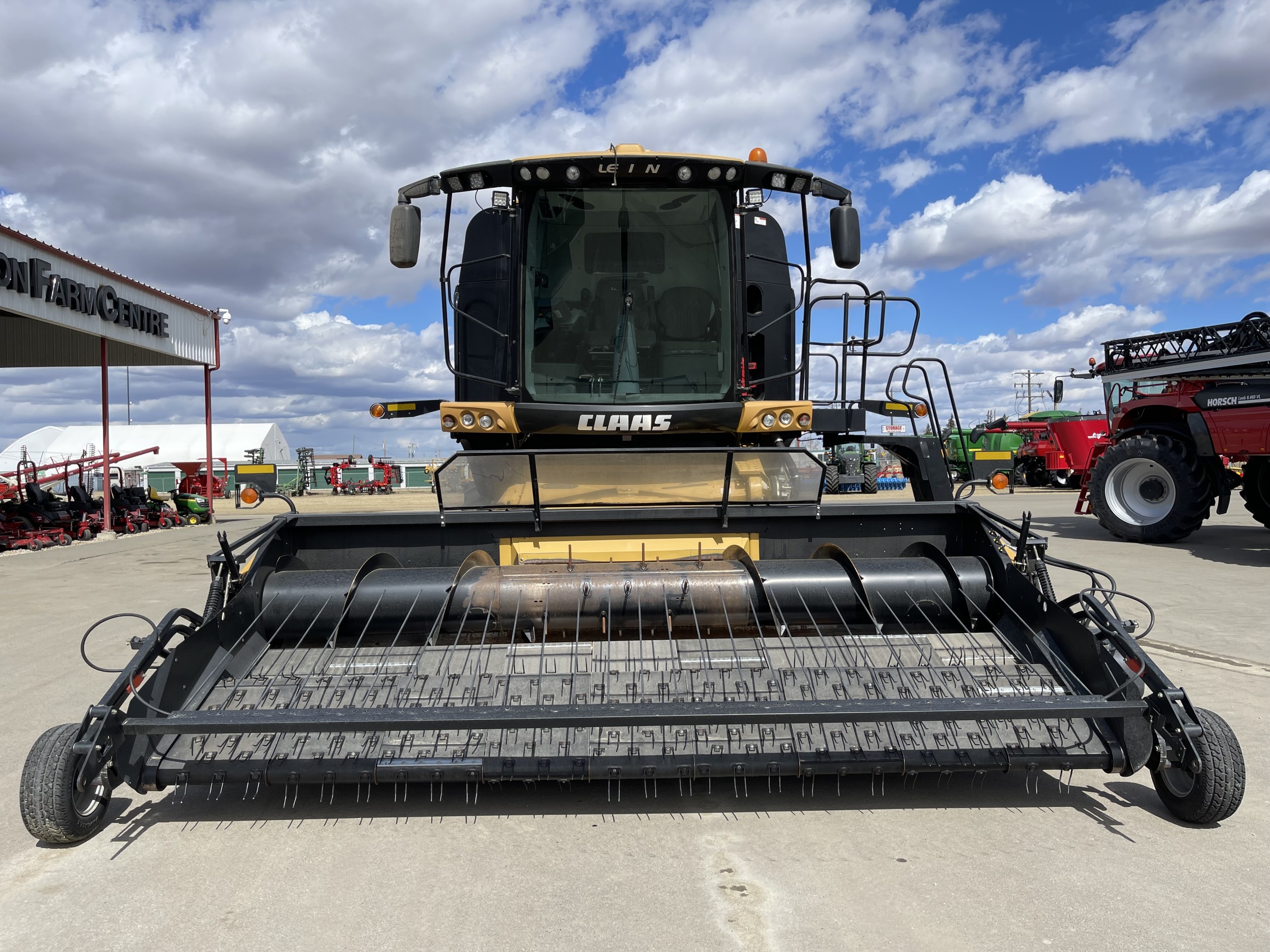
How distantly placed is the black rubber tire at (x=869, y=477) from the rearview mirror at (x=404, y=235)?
849 inches

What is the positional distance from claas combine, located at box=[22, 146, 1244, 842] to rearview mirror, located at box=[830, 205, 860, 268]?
15mm

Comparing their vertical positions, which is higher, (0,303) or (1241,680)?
(0,303)

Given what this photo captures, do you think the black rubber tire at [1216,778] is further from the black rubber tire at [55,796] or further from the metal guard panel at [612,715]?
the black rubber tire at [55,796]

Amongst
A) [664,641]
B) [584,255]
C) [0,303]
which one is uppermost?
[0,303]

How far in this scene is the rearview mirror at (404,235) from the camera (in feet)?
15.6

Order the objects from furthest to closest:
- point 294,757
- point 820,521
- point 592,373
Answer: point 592,373 → point 820,521 → point 294,757

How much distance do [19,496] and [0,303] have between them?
5.67 m

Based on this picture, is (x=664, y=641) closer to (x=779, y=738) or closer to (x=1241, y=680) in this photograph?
(x=779, y=738)

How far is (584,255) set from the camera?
4.84 m

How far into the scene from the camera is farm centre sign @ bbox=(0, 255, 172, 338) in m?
12.8

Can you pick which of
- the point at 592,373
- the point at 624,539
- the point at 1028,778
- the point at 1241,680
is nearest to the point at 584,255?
the point at 592,373

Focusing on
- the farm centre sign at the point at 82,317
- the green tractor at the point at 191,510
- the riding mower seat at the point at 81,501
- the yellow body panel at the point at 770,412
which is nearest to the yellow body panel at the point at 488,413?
the yellow body panel at the point at 770,412

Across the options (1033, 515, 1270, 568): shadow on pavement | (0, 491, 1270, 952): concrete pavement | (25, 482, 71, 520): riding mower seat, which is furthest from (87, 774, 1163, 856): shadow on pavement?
(25, 482, 71, 520): riding mower seat

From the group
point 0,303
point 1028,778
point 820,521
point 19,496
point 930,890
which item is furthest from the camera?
point 19,496
